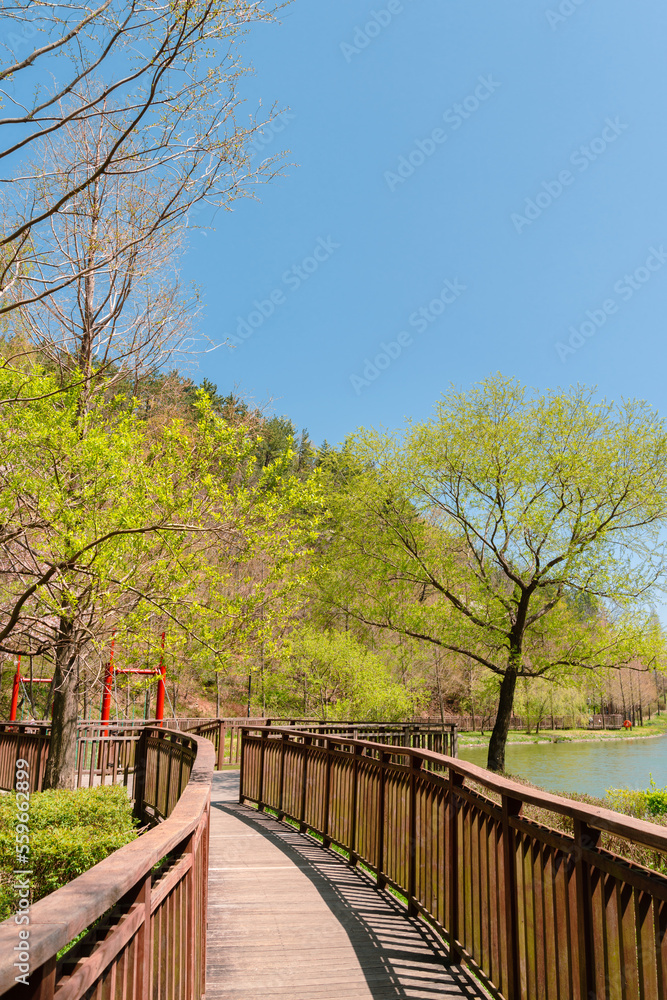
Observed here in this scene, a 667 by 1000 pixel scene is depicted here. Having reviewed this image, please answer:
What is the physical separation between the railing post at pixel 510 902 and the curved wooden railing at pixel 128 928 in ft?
4.98

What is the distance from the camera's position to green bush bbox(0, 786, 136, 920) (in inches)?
287

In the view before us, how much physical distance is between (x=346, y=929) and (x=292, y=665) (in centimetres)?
2184

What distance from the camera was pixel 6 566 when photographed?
1154 cm

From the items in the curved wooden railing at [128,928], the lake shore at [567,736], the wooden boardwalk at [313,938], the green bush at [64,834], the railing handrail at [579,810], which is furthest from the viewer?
the lake shore at [567,736]

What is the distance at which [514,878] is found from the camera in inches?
132

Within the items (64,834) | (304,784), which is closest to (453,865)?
(304,784)

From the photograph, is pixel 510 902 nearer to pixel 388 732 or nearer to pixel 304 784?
pixel 304 784

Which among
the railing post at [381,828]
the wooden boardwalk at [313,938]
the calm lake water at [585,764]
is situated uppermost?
the railing post at [381,828]

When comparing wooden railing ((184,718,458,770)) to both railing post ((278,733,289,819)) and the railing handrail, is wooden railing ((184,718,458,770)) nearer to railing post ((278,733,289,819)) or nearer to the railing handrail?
railing post ((278,733,289,819))

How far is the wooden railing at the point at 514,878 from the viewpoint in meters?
2.38

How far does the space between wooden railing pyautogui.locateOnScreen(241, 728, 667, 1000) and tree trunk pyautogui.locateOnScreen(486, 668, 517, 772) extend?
1214 centimetres

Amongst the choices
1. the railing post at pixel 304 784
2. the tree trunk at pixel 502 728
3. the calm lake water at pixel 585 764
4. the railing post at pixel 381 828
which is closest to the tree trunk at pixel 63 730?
the railing post at pixel 304 784

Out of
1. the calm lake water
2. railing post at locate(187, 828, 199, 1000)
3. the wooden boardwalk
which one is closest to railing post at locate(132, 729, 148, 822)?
the wooden boardwalk

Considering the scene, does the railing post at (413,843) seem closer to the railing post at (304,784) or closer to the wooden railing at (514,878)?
the wooden railing at (514,878)
